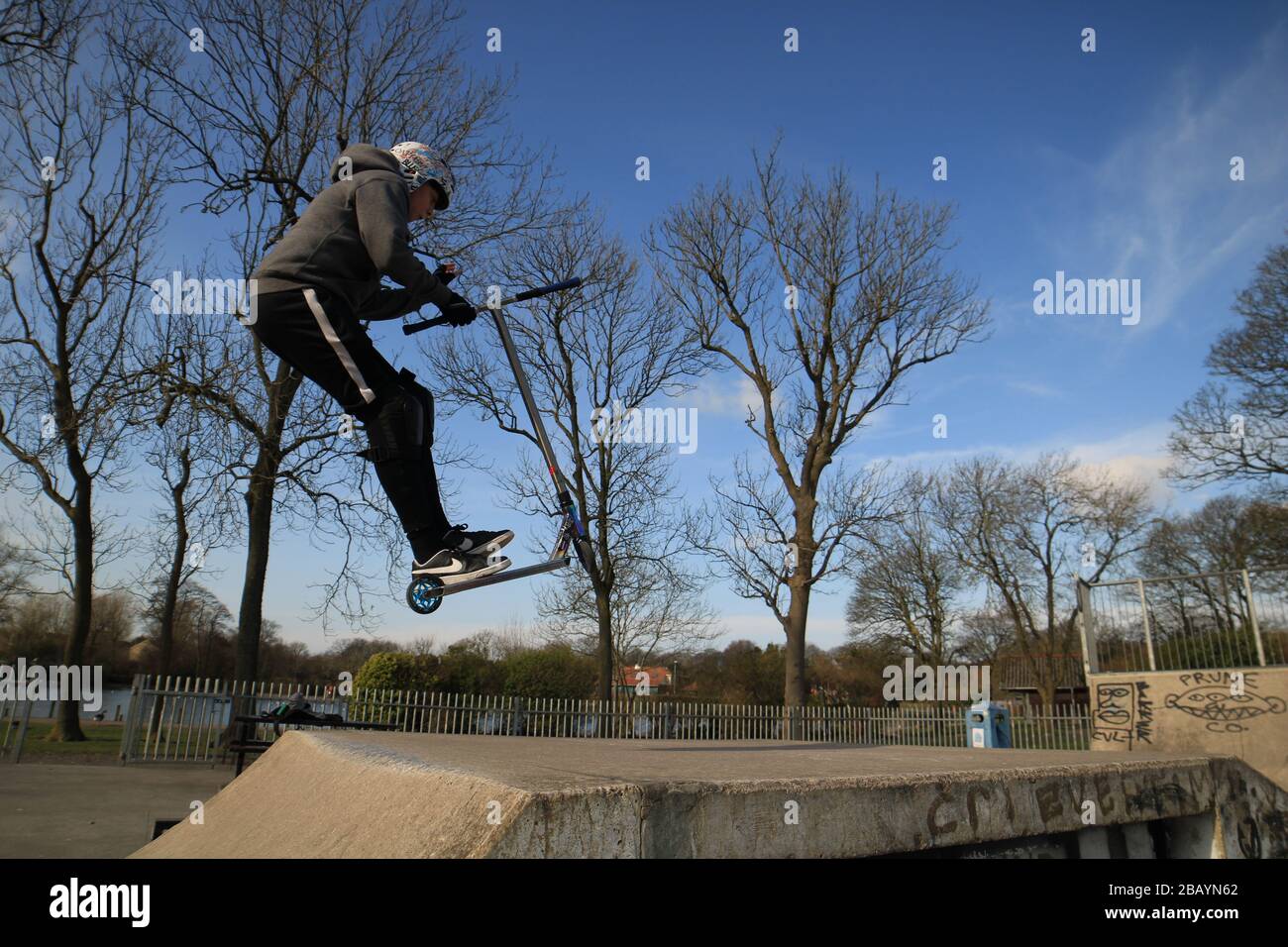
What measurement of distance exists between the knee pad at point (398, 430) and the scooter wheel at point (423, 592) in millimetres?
610

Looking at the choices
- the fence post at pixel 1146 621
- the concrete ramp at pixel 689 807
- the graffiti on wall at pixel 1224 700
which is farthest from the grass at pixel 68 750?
the graffiti on wall at pixel 1224 700

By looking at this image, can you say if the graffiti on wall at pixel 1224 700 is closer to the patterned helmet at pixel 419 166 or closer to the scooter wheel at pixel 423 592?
the scooter wheel at pixel 423 592

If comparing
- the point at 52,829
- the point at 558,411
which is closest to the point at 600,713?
the point at 558,411

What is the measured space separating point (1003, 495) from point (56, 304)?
33.3 m

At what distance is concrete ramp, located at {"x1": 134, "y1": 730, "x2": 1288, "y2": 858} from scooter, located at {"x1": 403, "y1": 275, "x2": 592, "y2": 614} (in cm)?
67

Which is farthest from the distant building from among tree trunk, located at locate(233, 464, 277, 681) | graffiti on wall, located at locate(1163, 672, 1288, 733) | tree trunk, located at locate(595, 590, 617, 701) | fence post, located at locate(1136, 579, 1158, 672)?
tree trunk, located at locate(233, 464, 277, 681)

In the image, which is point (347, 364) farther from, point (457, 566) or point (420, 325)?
point (457, 566)

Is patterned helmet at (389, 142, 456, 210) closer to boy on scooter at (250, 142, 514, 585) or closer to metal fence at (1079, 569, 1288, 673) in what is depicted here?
boy on scooter at (250, 142, 514, 585)

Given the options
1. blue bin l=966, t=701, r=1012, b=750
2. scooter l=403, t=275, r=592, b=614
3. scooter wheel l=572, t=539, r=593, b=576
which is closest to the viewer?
scooter l=403, t=275, r=592, b=614

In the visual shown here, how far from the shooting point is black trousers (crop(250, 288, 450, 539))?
9.79 ft

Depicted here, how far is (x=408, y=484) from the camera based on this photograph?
3.26 m
